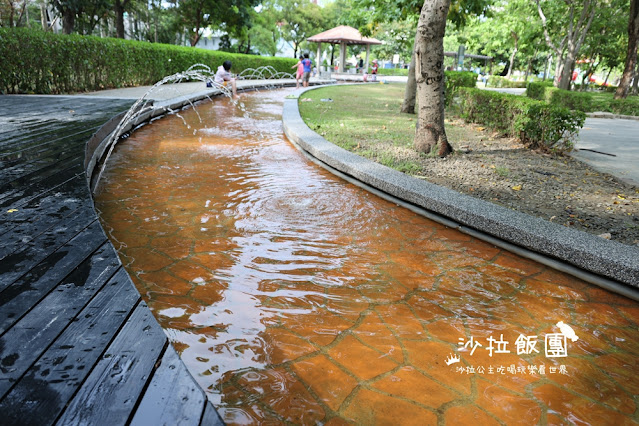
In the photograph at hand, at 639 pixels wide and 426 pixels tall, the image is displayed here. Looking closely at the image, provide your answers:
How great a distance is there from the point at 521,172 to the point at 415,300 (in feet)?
11.8

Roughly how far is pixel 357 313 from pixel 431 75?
4.52 m

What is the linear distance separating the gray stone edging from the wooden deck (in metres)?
2.79

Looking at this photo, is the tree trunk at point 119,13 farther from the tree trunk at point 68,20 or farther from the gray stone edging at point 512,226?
the gray stone edging at point 512,226

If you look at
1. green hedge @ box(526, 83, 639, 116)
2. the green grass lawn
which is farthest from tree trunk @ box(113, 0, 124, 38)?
green hedge @ box(526, 83, 639, 116)

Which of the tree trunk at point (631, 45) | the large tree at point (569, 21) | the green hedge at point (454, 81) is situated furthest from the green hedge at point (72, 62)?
the tree trunk at point (631, 45)

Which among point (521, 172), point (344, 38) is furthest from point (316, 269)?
point (344, 38)

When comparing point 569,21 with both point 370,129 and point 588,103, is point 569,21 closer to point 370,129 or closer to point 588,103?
point 588,103

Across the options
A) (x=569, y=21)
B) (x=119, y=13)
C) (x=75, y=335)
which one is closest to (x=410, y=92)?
(x=75, y=335)

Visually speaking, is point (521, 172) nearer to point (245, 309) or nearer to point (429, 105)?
point (429, 105)

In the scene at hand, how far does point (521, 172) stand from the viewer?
5.44m

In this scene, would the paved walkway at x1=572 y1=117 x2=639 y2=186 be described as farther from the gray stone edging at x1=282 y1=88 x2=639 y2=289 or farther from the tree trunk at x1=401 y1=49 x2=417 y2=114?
the tree trunk at x1=401 y1=49 x2=417 y2=114

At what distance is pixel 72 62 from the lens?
1142cm

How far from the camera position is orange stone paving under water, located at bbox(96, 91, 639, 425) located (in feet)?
6.26

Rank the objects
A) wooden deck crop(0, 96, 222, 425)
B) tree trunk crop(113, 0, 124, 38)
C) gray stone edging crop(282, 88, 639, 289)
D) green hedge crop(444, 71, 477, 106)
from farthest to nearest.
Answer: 1. tree trunk crop(113, 0, 124, 38)
2. green hedge crop(444, 71, 477, 106)
3. gray stone edging crop(282, 88, 639, 289)
4. wooden deck crop(0, 96, 222, 425)
